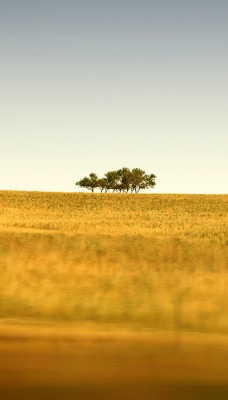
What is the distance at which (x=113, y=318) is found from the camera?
26.5 feet

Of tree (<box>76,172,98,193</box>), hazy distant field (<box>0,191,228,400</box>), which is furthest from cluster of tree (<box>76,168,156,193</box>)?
hazy distant field (<box>0,191,228,400</box>)

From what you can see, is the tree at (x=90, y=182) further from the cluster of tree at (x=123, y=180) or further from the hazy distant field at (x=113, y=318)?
the hazy distant field at (x=113, y=318)

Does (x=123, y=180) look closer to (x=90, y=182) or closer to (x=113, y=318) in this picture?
(x=90, y=182)

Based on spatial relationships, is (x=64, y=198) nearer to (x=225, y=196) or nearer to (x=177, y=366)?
(x=225, y=196)

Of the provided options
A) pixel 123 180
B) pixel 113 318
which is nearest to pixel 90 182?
pixel 123 180

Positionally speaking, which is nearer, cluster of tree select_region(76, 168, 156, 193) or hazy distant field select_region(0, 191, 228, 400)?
hazy distant field select_region(0, 191, 228, 400)

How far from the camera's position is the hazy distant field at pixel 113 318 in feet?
16.1

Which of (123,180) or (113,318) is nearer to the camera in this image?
(113,318)

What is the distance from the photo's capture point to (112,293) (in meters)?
10.0

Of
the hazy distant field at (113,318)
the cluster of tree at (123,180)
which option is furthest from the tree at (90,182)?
the hazy distant field at (113,318)

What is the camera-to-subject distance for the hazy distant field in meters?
4.91

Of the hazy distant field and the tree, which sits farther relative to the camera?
the tree

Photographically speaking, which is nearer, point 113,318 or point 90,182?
point 113,318

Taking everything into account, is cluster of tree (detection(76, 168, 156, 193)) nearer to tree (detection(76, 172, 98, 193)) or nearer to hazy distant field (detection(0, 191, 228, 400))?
tree (detection(76, 172, 98, 193))
